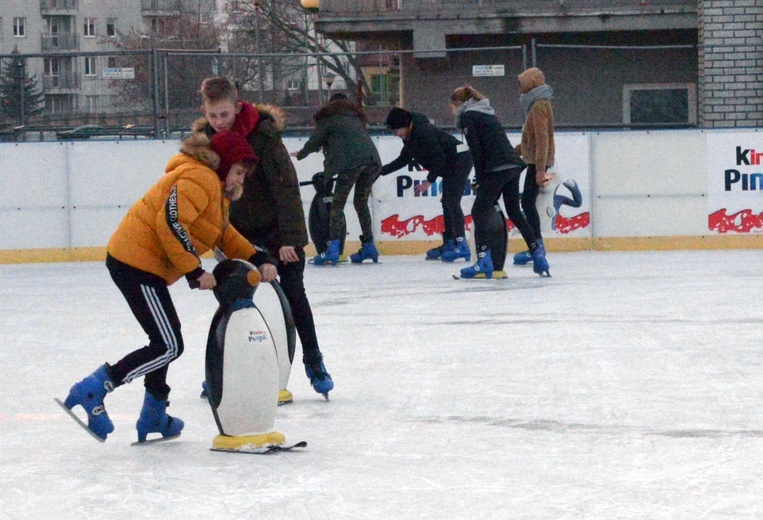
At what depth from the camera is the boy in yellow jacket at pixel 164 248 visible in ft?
16.9

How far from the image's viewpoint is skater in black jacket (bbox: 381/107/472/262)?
1386cm

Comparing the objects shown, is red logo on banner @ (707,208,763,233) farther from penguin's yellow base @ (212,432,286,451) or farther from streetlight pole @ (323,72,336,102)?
penguin's yellow base @ (212,432,286,451)

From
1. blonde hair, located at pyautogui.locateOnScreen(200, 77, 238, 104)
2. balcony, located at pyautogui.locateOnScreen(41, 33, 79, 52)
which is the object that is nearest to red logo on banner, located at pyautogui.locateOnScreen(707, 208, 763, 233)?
blonde hair, located at pyautogui.locateOnScreen(200, 77, 238, 104)

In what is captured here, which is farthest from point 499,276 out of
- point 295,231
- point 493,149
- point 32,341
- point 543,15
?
point 543,15

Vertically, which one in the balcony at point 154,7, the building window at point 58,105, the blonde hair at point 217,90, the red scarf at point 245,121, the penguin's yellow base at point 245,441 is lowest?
the penguin's yellow base at point 245,441

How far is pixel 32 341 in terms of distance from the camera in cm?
863

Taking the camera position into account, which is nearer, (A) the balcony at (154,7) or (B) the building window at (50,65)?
(B) the building window at (50,65)

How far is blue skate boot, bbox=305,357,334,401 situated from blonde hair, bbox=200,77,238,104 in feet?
4.21

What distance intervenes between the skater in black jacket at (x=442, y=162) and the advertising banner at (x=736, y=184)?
2959mm

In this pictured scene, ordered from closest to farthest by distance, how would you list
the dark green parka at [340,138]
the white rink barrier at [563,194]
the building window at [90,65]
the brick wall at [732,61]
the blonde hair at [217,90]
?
the blonde hair at [217,90], the dark green parka at [340,138], the white rink barrier at [563,194], the building window at [90,65], the brick wall at [732,61]

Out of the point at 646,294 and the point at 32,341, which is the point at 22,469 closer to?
the point at 32,341

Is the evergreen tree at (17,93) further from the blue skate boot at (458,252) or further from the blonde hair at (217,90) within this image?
the blonde hair at (217,90)

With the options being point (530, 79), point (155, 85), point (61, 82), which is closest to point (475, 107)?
point (530, 79)

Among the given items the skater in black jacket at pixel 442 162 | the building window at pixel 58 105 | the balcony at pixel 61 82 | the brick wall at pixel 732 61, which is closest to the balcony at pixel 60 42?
the brick wall at pixel 732 61
